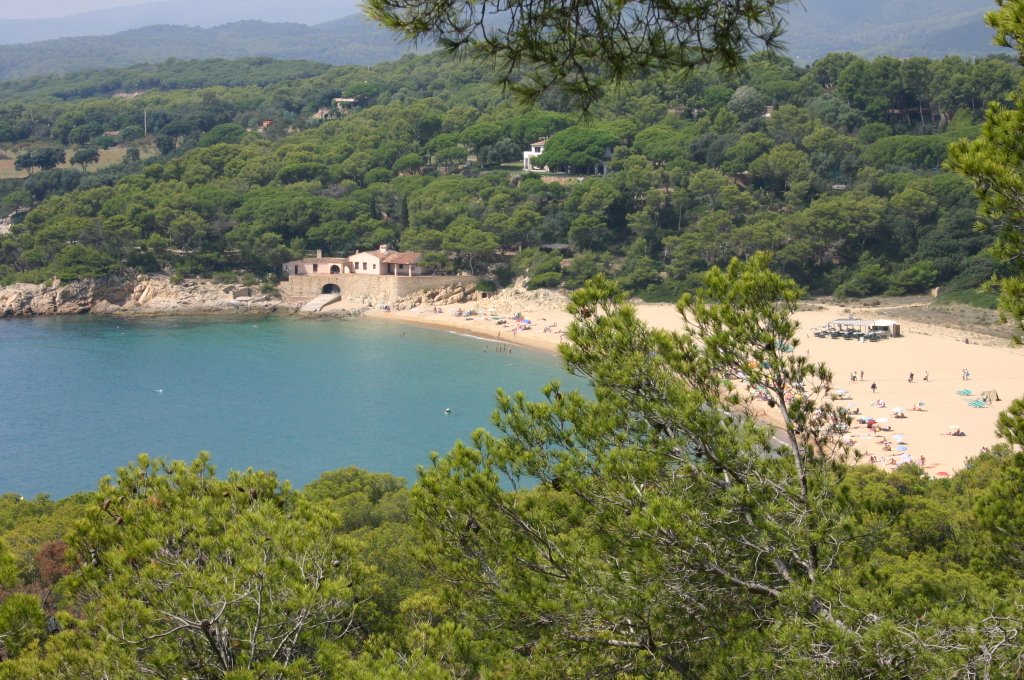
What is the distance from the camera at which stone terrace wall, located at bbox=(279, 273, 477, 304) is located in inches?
1377

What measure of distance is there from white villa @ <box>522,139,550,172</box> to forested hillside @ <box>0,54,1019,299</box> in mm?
487

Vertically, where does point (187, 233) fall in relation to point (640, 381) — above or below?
below

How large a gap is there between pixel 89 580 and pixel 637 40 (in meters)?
3.38

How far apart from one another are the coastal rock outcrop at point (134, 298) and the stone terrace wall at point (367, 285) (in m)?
0.85

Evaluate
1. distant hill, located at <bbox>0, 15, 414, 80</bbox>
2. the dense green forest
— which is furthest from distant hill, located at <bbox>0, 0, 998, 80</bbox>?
the dense green forest

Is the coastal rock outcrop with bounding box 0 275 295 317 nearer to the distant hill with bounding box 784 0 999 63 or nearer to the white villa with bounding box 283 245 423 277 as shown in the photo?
the white villa with bounding box 283 245 423 277

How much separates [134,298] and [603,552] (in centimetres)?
3363

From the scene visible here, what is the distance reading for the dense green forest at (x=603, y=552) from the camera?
4352mm

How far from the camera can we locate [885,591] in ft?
14.3

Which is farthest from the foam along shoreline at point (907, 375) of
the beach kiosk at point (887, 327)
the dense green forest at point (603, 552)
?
the dense green forest at point (603, 552)

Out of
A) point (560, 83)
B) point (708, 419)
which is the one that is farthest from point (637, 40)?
point (708, 419)

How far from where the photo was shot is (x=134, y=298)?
35719 mm

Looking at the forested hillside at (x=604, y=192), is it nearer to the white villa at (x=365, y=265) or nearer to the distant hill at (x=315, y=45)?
the white villa at (x=365, y=265)

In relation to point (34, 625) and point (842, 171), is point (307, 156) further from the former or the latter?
point (34, 625)
